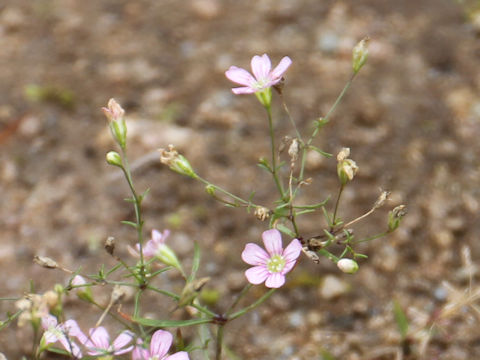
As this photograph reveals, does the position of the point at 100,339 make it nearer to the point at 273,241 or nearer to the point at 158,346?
the point at 158,346

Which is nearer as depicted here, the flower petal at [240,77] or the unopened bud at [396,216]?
the unopened bud at [396,216]

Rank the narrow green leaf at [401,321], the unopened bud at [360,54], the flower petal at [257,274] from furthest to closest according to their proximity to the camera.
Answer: the narrow green leaf at [401,321] < the unopened bud at [360,54] < the flower petal at [257,274]

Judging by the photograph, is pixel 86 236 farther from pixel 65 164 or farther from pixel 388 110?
pixel 388 110

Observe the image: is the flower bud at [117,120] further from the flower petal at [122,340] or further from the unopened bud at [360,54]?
the unopened bud at [360,54]

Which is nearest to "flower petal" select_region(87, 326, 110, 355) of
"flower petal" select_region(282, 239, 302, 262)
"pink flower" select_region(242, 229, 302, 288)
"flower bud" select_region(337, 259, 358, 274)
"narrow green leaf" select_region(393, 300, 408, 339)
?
"pink flower" select_region(242, 229, 302, 288)

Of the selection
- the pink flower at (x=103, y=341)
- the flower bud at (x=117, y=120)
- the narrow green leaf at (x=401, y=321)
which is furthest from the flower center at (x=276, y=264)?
the narrow green leaf at (x=401, y=321)

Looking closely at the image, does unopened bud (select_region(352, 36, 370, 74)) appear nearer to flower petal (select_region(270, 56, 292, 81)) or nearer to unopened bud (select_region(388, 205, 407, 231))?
flower petal (select_region(270, 56, 292, 81))

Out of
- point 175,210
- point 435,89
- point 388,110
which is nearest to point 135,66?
point 175,210
